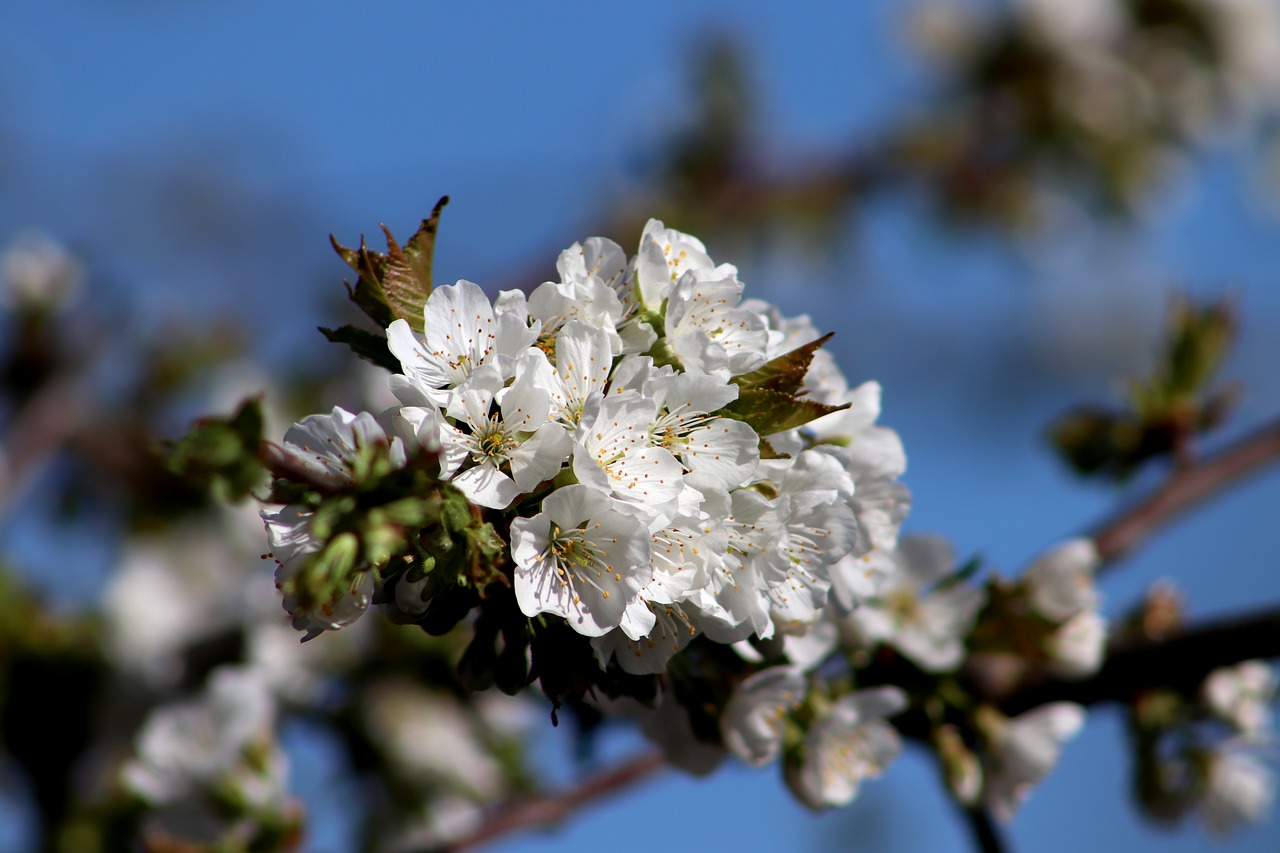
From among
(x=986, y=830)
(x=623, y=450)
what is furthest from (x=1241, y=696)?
(x=623, y=450)

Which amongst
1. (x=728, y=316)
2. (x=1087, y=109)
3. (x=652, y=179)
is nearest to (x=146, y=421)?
(x=652, y=179)

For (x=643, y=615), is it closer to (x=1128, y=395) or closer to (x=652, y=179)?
(x=1128, y=395)

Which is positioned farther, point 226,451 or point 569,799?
point 569,799

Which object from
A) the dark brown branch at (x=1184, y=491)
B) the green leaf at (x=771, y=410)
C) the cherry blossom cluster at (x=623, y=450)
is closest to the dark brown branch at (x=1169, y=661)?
the dark brown branch at (x=1184, y=491)

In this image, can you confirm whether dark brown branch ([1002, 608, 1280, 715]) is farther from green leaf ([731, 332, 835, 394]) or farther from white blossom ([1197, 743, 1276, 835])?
green leaf ([731, 332, 835, 394])

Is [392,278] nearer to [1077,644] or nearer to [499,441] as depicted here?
[499,441]

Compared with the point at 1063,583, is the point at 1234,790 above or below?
below
